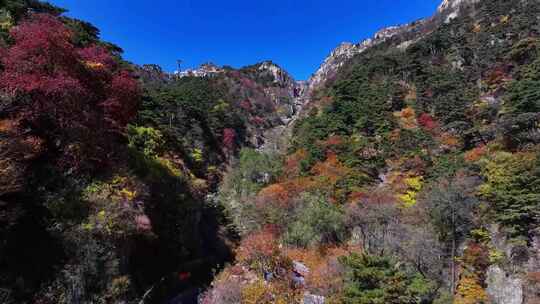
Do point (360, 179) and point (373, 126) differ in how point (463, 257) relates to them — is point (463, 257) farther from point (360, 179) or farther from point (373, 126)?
point (373, 126)

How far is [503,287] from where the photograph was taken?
1892 cm

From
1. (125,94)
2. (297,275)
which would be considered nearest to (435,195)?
(297,275)

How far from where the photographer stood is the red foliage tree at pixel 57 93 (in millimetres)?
13703

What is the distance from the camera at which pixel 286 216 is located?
28953mm

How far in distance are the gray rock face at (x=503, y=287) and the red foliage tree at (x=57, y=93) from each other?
25.6m

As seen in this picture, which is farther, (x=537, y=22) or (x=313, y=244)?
(x=537, y=22)

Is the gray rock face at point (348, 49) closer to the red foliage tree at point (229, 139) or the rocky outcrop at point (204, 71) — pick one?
the rocky outcrop at point (204, 71)

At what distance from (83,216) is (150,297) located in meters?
6.53

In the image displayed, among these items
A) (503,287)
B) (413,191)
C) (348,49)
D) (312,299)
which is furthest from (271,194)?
(348,49)

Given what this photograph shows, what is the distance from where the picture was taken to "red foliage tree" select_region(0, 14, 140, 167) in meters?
13.7

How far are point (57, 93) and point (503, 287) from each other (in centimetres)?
2813

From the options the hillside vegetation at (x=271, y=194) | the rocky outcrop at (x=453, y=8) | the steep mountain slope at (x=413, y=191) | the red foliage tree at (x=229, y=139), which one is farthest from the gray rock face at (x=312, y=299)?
the rocky outcrop at (x=453, y=8)

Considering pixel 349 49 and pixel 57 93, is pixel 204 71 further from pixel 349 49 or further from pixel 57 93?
pixel 57 93

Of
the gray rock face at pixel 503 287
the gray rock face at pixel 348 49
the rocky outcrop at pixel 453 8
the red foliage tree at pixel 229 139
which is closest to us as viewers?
the gray rock face at pixel 503 287
